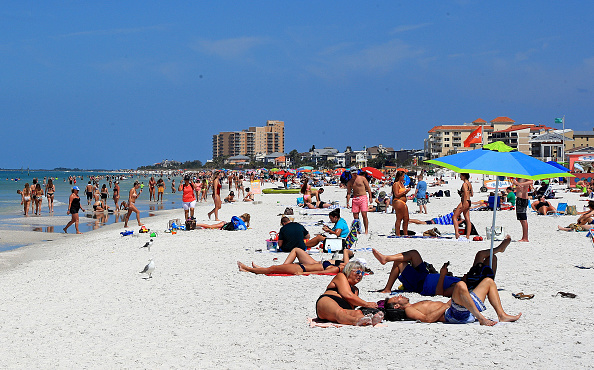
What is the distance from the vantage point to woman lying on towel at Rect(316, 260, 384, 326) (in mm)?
5668

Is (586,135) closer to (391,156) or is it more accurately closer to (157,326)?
(391,156)

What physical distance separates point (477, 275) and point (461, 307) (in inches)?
16.3

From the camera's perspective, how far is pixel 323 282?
25.6ft

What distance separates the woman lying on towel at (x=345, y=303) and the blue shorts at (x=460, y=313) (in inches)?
26.2

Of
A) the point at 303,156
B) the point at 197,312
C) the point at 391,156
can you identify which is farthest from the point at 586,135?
the point at 197,312

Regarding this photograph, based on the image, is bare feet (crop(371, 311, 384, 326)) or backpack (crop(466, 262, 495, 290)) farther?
backpack (crop(466, 262, 495, 290))

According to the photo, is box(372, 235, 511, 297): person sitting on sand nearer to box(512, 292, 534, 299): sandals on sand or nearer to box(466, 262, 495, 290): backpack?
box(512, 292, 534, 299): sandals on sand

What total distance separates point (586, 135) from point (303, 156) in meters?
86.6

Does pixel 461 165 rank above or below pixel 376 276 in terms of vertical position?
above

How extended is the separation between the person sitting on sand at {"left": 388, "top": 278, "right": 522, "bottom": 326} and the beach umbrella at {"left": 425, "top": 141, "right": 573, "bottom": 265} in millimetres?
1147

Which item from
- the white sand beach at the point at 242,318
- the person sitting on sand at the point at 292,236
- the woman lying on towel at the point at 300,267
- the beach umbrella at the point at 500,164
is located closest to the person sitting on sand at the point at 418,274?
the white sand beach at the point at 242,318

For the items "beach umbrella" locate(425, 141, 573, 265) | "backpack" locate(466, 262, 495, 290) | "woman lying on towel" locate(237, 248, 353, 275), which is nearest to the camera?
"backpack" locate(466, 262, 495, 290)

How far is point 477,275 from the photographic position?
5.91 m

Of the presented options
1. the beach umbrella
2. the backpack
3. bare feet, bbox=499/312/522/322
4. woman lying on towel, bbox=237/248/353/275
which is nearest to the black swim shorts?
the beach umbrella
